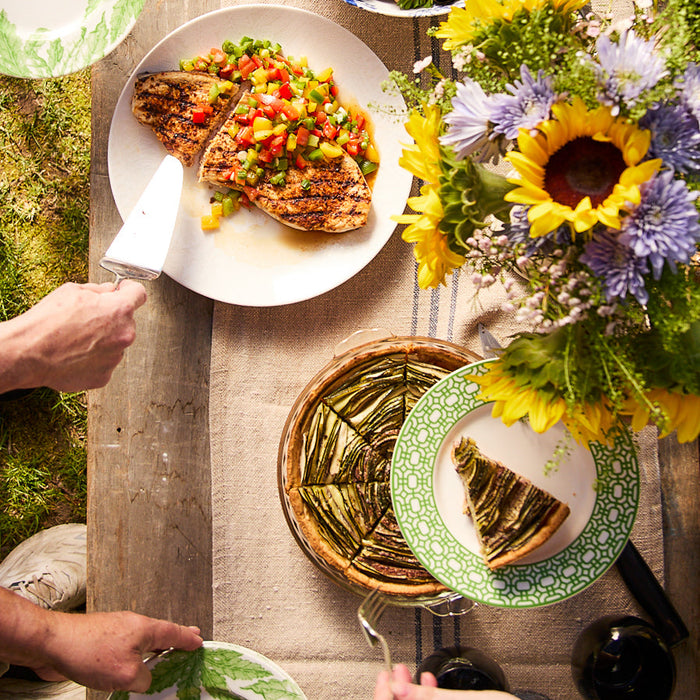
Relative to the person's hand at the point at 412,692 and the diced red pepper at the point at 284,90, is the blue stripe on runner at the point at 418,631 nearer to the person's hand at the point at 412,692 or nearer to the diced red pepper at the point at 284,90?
the person's hand at the point at 412,692

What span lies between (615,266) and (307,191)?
75 centimetres

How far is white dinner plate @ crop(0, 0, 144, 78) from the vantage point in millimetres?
1142

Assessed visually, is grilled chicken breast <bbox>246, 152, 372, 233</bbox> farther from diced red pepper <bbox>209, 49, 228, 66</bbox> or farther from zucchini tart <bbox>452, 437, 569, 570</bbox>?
zucchini tart <bbox>452, 437, 569, 570</bbox>

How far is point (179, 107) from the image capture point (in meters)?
1.20

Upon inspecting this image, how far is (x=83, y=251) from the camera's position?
1646mm

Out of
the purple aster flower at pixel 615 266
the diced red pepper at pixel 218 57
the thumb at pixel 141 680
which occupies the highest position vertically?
the diced red pepper at pixel 218 57

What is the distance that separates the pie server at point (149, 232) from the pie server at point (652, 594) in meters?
0.62

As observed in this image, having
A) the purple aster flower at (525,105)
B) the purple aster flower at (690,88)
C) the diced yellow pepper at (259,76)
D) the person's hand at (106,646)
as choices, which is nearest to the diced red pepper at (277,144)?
the diced yellow pepper at (259,76)

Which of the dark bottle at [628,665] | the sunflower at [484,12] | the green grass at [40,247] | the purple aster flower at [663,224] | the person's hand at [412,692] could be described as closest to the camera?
the purple aster flower at [663,224]

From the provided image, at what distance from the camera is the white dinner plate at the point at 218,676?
1133 millimetres

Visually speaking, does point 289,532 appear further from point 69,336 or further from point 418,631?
point 69,336

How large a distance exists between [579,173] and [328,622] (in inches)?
36.5

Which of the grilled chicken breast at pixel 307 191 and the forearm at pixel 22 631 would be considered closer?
the forearm at pixel 22 631

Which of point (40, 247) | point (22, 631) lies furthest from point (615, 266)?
point (40, 247)
